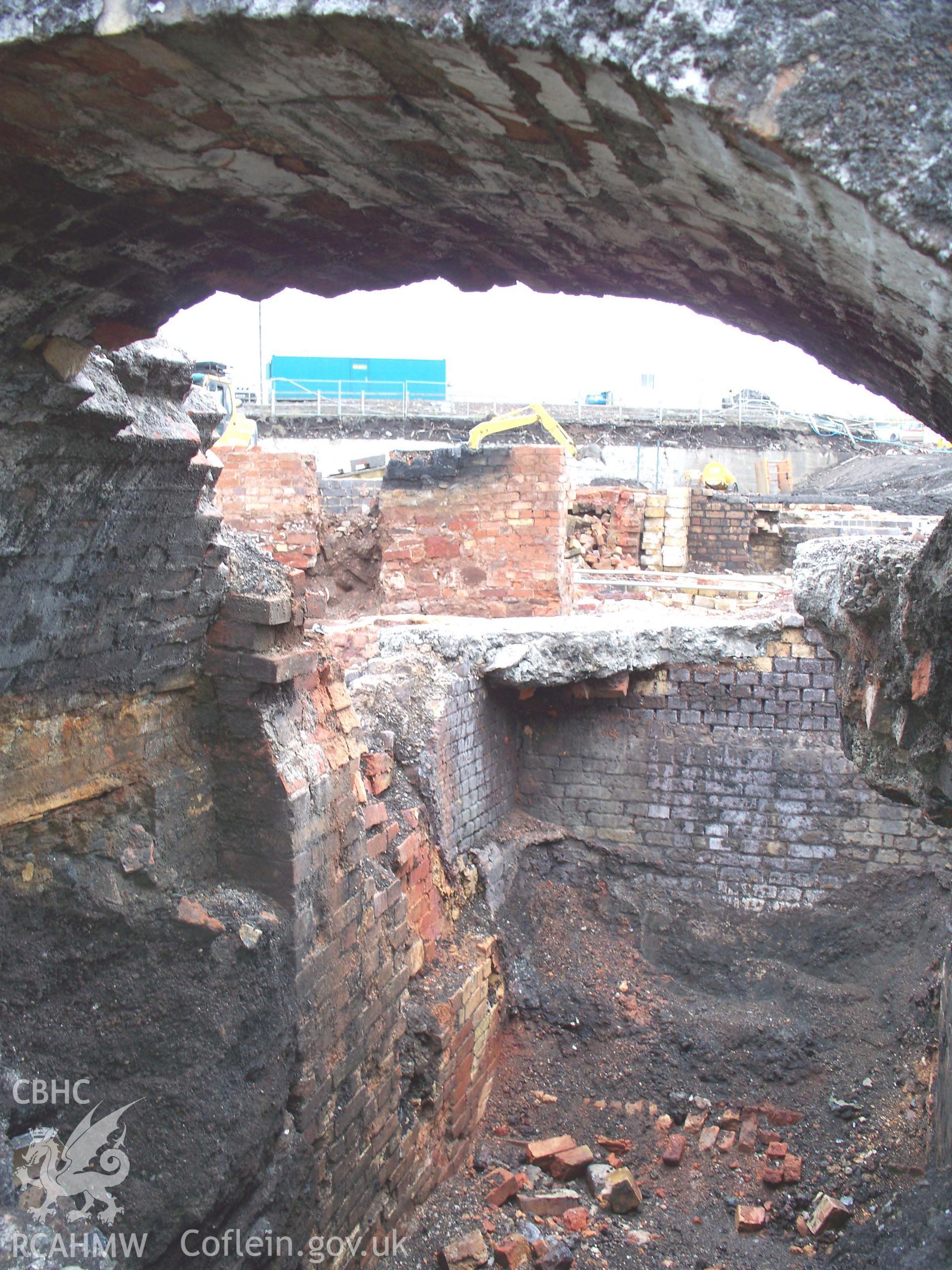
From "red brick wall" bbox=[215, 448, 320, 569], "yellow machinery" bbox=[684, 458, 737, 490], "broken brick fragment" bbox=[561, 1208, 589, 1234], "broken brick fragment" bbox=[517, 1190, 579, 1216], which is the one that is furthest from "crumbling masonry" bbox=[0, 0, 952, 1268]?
"yellow machinery" bbox=[684, 458, 737, 490]

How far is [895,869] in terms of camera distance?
Result: 678 centimetres

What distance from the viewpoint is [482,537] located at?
366 inches

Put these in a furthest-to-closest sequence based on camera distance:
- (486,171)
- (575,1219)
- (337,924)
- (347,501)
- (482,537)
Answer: (347,501), (482,537), (575,1219), (337,924), (486,171)

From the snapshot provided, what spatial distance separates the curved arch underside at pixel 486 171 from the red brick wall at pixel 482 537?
6969 millimetres

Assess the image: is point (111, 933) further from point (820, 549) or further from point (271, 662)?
point (820, 549)

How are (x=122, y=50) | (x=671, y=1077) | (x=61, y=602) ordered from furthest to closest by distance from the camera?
(x=671, y=1077) → (x=61, y=602) → (x=122, y=50)

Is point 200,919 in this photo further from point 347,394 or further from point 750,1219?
point 347,394

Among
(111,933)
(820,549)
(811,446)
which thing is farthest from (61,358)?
(811,446)

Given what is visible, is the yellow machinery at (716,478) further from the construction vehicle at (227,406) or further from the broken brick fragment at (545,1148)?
the broken brick fragment at (545,1148)

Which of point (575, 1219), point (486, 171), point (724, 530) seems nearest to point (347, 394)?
point (724, 530)

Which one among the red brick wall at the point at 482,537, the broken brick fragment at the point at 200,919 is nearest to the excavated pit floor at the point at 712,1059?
the broken brick fragment at the point at 200,919

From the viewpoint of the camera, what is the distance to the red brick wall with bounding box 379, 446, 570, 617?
9102 mm

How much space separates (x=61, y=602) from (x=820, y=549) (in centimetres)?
335

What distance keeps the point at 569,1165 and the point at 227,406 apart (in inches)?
630
